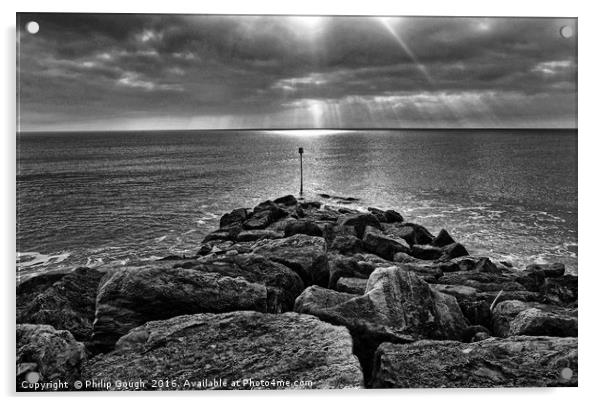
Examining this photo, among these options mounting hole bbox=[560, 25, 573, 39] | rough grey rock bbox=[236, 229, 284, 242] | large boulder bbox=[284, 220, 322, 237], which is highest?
mounting hole bbox=[560, 25, 573, 39]

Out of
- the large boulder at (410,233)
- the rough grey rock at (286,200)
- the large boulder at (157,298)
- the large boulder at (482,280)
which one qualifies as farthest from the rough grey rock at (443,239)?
the large boulder at (157,298)

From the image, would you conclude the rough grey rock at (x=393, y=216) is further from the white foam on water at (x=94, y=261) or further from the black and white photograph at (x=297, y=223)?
the white foam on water at (x=94, y=261)

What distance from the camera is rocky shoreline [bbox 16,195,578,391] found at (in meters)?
4.23

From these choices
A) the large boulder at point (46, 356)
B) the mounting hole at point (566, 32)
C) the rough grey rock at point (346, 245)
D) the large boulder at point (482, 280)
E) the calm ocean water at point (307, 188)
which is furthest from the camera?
the rough grey rock at point (346, 245)

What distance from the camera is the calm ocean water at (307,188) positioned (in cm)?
537

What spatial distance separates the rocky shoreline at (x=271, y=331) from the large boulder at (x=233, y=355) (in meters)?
0.01

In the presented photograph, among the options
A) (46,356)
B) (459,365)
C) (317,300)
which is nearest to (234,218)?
(317,300)

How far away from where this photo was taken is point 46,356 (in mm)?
4262

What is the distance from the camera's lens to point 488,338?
4645 mm

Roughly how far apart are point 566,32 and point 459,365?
14.1 ft

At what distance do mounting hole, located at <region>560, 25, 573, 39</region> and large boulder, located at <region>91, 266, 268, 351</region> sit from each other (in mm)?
4946

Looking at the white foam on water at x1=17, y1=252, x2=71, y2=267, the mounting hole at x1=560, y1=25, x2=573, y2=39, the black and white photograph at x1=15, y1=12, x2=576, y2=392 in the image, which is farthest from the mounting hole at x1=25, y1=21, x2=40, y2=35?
the mounting hole at x1=560, y1=25, x2=573, y2=39

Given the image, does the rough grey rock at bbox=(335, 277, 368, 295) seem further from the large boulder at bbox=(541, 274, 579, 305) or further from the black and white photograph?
the large boulder at bbox=(541, 274, 579, 305)
